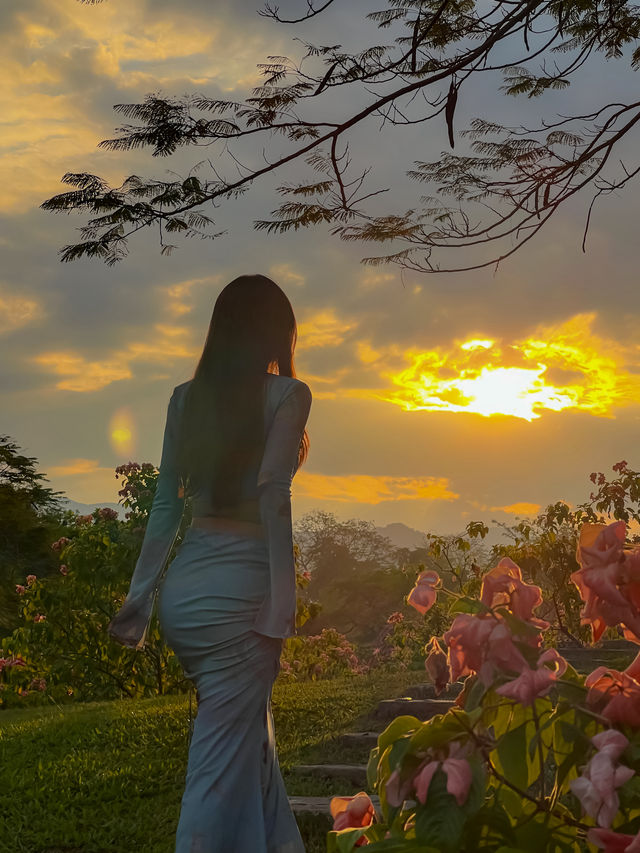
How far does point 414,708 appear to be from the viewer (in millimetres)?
6566

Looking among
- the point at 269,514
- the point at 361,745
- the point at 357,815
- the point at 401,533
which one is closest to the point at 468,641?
the point at 357,815

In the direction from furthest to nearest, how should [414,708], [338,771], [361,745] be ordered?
[414,708] < [361,745] < [338,771]

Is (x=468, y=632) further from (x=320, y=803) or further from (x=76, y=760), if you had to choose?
(x=76, y=760)

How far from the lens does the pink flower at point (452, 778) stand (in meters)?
1.08

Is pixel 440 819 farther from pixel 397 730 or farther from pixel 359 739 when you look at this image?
pixel 359 739

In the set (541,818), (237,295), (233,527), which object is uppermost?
(237,295)

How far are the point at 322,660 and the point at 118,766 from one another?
554 cm

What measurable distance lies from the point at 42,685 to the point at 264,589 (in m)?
7.96

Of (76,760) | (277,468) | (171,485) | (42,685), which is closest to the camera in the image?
(277,468)

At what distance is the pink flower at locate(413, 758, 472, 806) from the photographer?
1.08m

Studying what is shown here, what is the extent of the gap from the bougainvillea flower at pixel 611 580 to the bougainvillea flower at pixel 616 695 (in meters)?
0.06

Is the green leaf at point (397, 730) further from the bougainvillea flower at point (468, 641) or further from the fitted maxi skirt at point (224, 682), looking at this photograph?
the fitted maxi skirt at point (224, 682)

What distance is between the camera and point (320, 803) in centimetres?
455

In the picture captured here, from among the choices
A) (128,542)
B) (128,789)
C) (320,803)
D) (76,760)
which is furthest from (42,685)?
(320,803)
